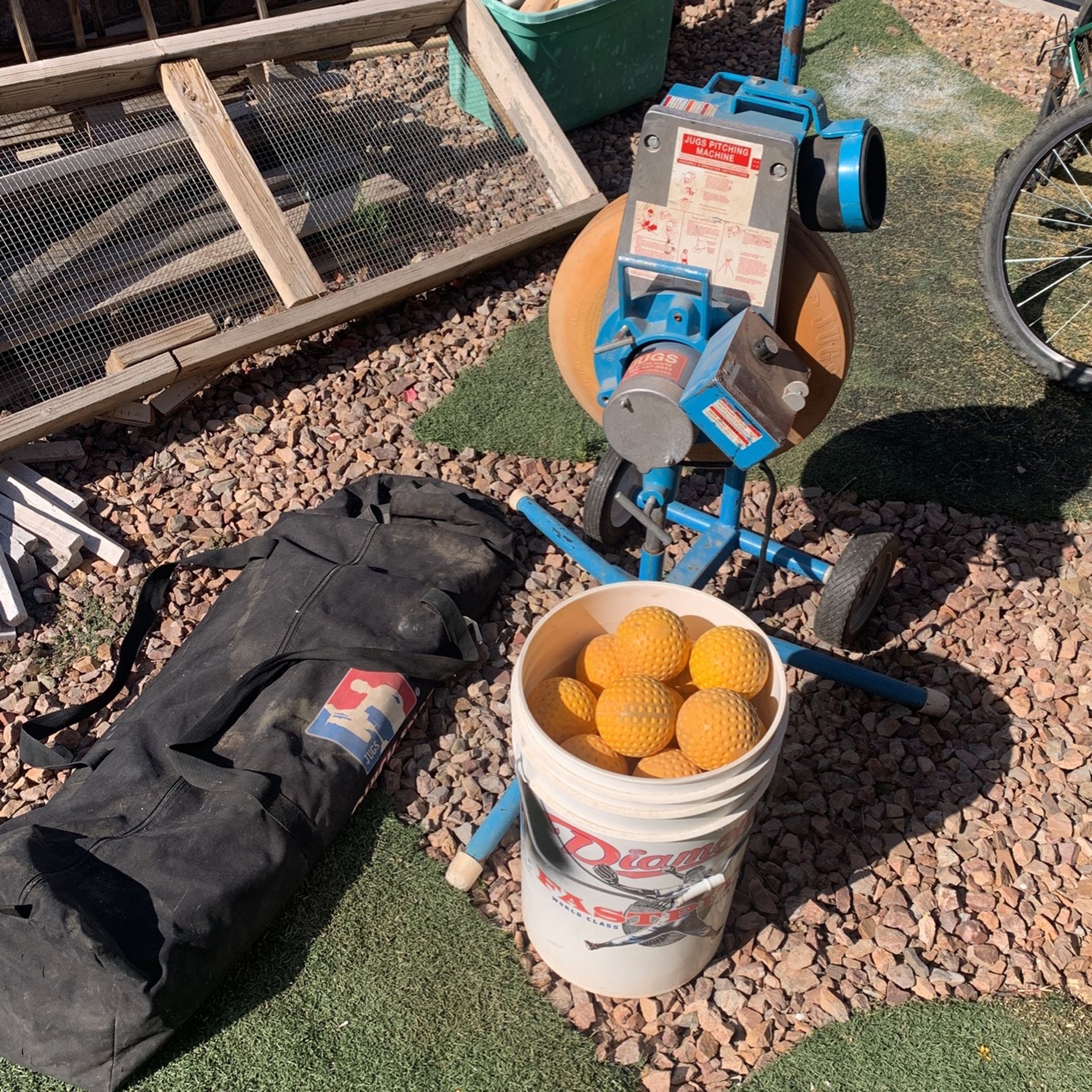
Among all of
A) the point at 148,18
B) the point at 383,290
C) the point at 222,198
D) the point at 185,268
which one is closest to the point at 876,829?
the point at 383,290

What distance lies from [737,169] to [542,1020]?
2037mm

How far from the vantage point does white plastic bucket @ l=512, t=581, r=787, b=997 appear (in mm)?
1897

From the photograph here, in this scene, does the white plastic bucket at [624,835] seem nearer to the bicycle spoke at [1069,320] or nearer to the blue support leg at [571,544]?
the blue support leg at [571,544]

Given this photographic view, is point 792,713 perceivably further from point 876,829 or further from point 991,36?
point 991,36

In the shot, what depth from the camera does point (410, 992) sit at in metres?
2.53

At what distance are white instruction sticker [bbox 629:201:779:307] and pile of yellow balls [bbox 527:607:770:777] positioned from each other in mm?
807

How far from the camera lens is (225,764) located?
2.78 metres

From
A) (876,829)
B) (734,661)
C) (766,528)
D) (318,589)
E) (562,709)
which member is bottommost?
(876,829)

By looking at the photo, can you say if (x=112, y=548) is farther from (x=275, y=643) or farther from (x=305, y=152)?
(x=305, y=152)

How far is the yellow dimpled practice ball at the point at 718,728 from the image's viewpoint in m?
2.04

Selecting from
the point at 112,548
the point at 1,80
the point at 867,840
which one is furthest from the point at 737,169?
the point at 1,80

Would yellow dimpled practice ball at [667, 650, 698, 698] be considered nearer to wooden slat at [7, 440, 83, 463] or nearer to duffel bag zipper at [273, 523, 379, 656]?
duffel bag zipper at [273, 523, 379, 656]

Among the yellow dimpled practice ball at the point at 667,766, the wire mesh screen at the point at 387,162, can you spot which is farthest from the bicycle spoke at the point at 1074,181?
the yellow dimpled practice ball at the point at 667,766

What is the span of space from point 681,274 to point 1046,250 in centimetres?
312
